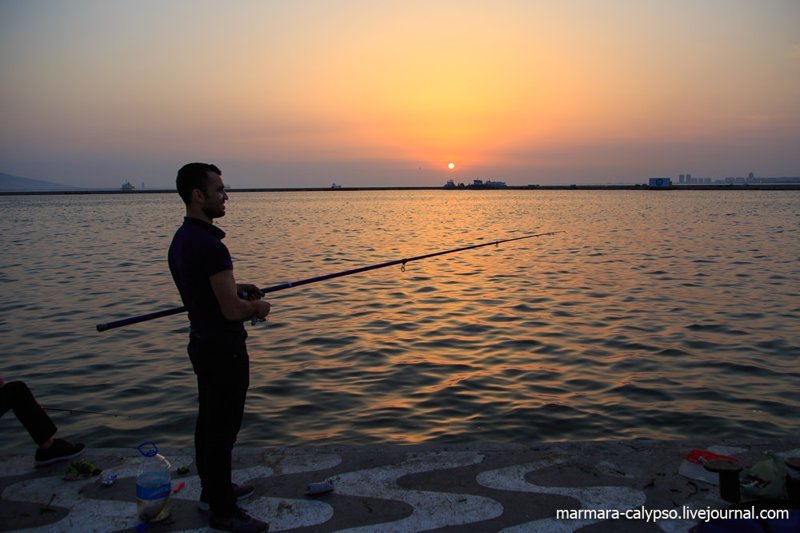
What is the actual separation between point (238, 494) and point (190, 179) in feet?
7.12

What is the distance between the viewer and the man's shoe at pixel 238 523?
3.78 metres

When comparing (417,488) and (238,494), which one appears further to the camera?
(417,488)

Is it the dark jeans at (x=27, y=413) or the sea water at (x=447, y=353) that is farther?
the sea water at (x=447, y=353)

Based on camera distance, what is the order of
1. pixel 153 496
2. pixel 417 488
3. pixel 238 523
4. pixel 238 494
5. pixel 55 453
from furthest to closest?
1. pixel 55 453
2. pixel 417 488
3. pixel 238 494
4. pixel 153 496
5. pixel 238 523

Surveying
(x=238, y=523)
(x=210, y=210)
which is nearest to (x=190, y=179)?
(x=210, y=210)

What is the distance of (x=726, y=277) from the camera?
1758 centimetres

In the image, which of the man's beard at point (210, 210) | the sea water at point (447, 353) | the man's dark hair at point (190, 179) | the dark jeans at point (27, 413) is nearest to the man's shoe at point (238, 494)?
the dark jeans at point (27, 413)

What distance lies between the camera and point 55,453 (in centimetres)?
485

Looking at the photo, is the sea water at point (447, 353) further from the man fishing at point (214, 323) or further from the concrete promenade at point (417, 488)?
the man fishing at point (214, 323)

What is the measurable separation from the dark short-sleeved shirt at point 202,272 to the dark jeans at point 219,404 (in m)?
0.08

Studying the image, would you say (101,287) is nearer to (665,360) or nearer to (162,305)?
(162,305)

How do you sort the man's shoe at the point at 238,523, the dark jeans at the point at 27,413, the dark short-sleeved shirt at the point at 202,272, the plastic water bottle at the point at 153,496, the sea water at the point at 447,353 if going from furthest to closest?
the sea water at the point at 447,353, the dark jeans at the point at 27,413, the plastic water bottle at the point at 153,496, the man's shoe at the point at 238,523, the dark short-sleeved shirt at the point at 202,272

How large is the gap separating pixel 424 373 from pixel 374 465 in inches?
166

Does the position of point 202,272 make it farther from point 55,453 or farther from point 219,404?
point 55,453
